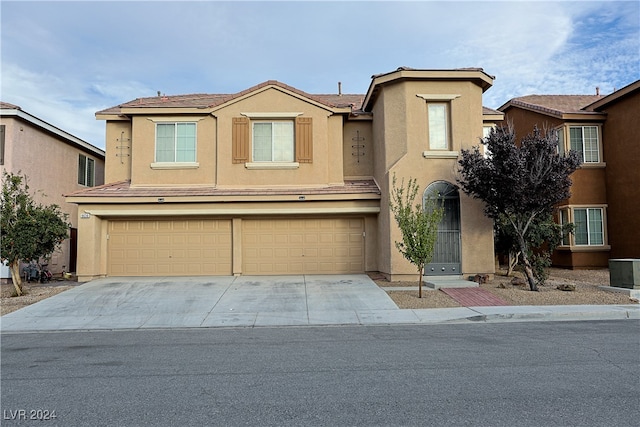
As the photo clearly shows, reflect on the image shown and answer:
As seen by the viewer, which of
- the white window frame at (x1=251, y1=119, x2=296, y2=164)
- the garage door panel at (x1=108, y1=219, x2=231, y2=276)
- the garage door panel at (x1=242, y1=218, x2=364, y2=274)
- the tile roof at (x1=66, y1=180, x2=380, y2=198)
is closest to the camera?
the tile roof at (x1=66, y1=180, x2=380, y2=198)

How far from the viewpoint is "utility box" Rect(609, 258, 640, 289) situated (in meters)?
12.8

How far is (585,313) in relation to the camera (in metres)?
10.7

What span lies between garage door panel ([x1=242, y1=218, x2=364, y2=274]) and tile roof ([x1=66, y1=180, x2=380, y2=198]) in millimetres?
1130

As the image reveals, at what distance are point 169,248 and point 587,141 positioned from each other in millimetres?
17197

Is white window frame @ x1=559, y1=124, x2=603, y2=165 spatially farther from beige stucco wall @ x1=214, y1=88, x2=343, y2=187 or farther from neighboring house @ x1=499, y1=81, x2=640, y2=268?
beige stucco wall @ x1=214, y1=88, x2=343, y2=187

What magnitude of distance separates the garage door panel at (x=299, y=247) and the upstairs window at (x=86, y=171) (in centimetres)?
958

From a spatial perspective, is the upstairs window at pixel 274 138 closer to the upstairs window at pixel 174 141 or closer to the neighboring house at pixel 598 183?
the upstairs window at pixel 174 141

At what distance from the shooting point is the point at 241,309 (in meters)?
11.9

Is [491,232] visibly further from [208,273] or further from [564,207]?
[208,273]

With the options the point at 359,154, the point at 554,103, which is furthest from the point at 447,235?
the point at 554,103

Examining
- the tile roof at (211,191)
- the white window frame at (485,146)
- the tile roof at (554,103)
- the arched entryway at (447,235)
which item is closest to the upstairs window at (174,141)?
the tile roof at (211,191)

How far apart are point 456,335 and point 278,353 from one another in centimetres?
345

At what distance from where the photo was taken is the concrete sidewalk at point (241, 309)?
415 inches

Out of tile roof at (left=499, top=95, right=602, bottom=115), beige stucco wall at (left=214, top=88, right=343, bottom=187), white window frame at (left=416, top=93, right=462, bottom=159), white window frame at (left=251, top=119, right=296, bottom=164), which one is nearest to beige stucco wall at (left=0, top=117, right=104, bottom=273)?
beige stucco wall at (left=214, top=88, right=343, bottom=187)
